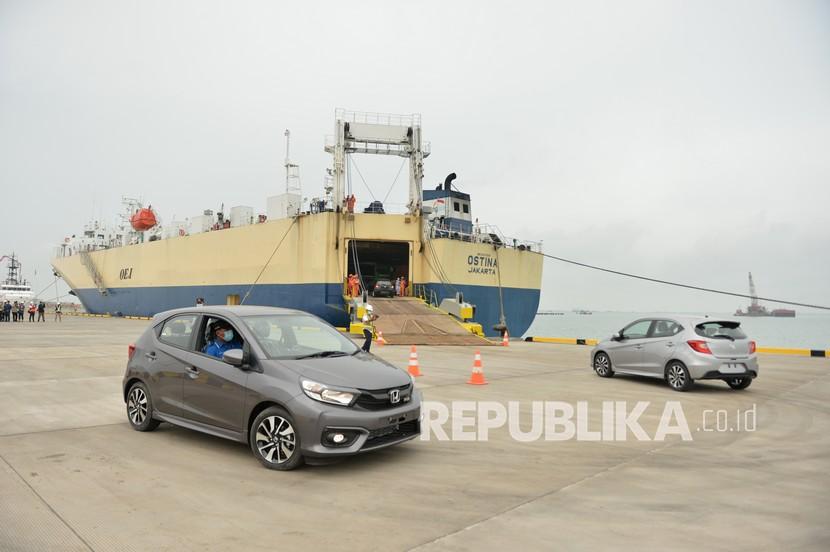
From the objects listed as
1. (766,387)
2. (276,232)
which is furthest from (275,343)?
(276,232)

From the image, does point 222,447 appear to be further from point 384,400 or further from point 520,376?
point 520,376

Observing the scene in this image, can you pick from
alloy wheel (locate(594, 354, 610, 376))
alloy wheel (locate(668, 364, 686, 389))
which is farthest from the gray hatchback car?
alloy wheel (locate(594, 354, 610, 376))

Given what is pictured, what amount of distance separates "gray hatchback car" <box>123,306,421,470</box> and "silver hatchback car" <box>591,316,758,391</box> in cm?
645

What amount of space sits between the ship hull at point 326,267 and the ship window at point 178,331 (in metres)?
19.7

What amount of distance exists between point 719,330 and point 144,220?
45621 millimetres

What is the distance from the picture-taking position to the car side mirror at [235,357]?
17.7 ft

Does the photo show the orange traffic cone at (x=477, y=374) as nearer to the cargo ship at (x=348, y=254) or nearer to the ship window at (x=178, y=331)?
the ship window at (x=178, y=331)

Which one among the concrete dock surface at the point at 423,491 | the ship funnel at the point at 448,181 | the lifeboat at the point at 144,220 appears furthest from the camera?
the lifeboat at the point at 144,220

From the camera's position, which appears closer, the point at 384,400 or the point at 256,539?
the point at 256,539

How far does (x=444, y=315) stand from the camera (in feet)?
76.8

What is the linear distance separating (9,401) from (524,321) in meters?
27.2

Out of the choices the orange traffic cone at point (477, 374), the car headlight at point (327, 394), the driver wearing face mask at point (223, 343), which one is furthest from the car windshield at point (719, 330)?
the driver wearing face mask at point (223, 343)

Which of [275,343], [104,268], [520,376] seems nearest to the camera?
[275,343]

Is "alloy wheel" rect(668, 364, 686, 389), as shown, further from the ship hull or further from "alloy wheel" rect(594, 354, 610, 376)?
the ship hull
